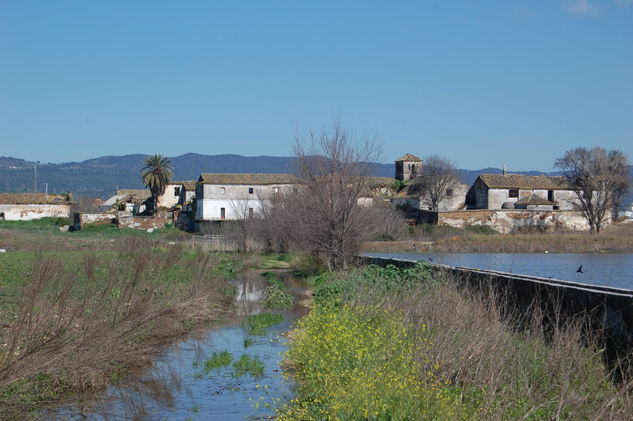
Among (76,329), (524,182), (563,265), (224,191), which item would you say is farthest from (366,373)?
(224,191)

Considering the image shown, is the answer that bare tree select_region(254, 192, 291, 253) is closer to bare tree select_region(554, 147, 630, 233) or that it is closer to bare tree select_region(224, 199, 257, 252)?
bare tree select_region(224, 199, 257, 252)

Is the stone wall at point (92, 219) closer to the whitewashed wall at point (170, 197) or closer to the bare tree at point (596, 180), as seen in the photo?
the whitewashed wall at point (170, 197)

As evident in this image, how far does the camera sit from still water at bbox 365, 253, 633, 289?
34.8m

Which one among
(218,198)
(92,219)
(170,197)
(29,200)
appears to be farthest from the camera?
(170,197)

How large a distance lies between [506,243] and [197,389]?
47546mm

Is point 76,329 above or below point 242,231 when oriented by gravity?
below

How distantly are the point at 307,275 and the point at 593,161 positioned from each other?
44.9 metres

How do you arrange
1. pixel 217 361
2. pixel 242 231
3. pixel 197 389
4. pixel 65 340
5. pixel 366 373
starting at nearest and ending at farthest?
pixel 366 373, pixel 65 340, pixel 197 389, pixel 217 361, pixel 242 231

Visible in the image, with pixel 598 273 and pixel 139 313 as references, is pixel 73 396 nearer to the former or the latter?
pixel 139 313

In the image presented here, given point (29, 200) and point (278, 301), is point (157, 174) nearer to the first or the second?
point (29, 200)

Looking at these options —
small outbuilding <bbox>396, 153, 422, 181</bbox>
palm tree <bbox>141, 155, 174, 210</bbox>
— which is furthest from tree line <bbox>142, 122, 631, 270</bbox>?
small outbuilding <bbox>396, 153, 422, 181</bbox>

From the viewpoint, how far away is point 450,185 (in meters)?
82.2

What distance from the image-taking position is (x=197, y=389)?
12.9 meters

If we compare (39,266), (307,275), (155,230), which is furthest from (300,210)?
(155,230)
